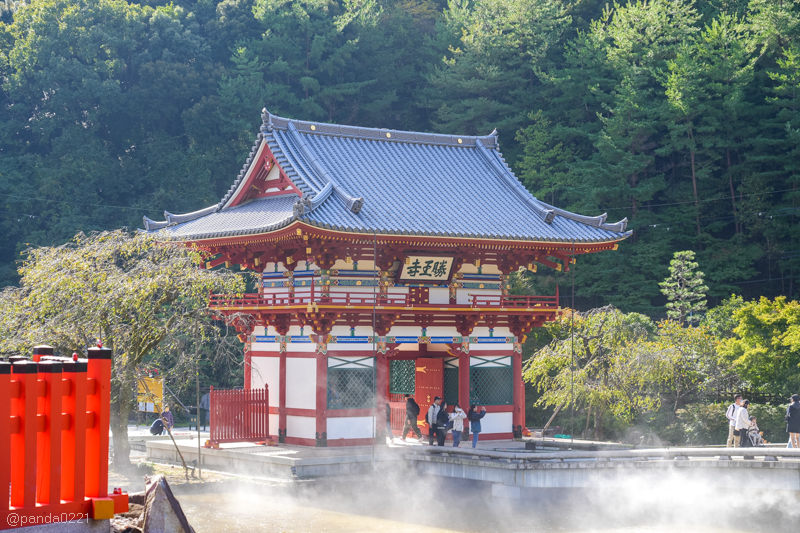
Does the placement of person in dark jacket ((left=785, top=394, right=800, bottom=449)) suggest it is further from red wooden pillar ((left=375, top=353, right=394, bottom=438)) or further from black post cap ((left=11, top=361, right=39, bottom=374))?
black post cap ((left=11, top=361, right=39, bottom=374))

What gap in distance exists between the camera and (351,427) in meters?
25.2

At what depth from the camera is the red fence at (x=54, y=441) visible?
7.83m

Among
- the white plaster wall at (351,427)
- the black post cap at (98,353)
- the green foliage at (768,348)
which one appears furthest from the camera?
the green foliage at (768,348)

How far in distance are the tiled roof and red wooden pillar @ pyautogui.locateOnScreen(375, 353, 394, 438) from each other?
4.11 metres

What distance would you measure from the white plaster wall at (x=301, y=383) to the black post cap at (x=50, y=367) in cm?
1708

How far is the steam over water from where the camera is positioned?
62.8 ft

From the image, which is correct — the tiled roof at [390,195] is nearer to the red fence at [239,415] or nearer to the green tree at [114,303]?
the green tree at [114,303]

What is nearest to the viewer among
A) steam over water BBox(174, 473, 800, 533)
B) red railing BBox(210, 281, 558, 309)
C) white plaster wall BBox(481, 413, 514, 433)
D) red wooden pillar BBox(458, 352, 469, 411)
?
steam over water BBox(174, 473, 800, 533)

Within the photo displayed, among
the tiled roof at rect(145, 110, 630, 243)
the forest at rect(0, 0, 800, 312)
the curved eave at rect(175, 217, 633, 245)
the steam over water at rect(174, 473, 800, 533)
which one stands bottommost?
the steam over water at rect(174, 473, 800, 533)

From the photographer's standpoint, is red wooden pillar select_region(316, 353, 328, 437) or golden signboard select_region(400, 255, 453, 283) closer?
red wooden pillar select_region(316, 353, 328, 437)

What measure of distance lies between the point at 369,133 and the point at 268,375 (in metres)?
9.28

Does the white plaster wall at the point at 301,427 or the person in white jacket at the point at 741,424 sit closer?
the person in white jacket at the point at 741,424

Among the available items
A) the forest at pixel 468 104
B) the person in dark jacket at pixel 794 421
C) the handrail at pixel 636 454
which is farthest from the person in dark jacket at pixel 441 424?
the forest at pixel 468 104

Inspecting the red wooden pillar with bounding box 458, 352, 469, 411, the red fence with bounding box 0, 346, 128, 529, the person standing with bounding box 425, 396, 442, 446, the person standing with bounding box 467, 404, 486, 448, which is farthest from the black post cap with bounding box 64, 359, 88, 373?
the red wooden pillar with bounding box 458, 352, 469, 411
